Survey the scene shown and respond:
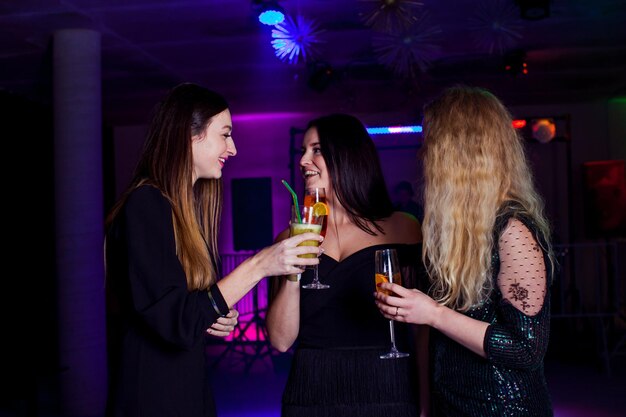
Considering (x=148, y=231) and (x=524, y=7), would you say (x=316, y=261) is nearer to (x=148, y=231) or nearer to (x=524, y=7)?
(x=148, y=231)

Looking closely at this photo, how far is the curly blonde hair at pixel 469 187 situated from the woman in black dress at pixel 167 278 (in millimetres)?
381

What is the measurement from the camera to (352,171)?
7.97 feet

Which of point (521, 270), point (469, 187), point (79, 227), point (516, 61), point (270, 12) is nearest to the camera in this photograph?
point (521, 270)

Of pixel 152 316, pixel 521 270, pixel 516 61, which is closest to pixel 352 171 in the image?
pixel 521 270

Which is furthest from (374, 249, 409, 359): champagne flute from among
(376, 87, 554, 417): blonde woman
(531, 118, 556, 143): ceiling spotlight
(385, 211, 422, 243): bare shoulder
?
(531, 118, 556, 143): ceiling spotlight

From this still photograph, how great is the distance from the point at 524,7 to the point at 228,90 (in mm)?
4572

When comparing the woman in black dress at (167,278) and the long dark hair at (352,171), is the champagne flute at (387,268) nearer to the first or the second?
the woman in black dress at (167,278)

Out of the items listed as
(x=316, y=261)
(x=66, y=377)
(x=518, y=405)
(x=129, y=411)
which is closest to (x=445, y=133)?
(x=316, y=261)

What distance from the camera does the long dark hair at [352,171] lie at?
7.94 ft

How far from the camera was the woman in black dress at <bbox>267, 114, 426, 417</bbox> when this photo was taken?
2145 millimetres

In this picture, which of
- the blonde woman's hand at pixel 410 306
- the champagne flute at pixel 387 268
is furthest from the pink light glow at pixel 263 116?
the blonde woman's hand at pixel 410 306

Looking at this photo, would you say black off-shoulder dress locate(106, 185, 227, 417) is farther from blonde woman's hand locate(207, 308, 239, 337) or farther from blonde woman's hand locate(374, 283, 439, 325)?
blonde woman's hand locate(374, 283, 439, 325)

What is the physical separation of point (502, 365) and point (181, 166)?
1.04 meters

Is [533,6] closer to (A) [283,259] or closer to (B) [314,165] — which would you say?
(B) [314,165]
